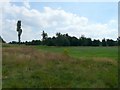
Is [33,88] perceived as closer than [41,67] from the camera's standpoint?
Yes

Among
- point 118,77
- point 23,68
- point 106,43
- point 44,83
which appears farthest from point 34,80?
point 106,43

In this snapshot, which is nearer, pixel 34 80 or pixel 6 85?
pixel 6 85

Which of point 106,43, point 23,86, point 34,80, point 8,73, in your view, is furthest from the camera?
point 106,43

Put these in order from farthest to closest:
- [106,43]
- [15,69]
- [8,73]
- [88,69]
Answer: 1. [106,43]
2. [88,69]
3. [15,69]
4. [8,73]

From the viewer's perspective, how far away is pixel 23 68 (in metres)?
13.1

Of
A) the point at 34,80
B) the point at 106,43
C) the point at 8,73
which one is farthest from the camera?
the point at 106,43

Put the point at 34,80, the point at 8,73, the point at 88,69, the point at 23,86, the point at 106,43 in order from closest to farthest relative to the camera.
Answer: the point at 23,86 < the point at 34,80 < the point at 8,73 < the point at 88,69 < the point at 106,43

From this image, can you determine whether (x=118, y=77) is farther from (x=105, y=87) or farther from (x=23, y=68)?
(x=23, y=68)

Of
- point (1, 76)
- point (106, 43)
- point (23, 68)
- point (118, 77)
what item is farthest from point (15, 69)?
point (106, 43)

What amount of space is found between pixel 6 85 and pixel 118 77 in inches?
213

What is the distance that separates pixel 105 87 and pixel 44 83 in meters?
2.73

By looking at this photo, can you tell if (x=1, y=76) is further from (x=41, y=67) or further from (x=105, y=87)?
(x=105, y=87)

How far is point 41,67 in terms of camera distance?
1352cm

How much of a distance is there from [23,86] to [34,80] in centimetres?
98
